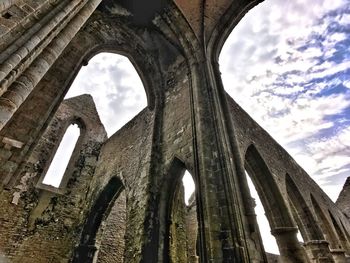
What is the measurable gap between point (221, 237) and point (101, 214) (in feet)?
16.2

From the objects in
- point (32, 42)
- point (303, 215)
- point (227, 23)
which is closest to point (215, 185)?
point (32, 42)

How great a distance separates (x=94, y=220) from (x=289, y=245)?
228 inches

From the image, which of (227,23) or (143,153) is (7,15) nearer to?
(143,153)

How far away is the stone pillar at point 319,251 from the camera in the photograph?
7039mm

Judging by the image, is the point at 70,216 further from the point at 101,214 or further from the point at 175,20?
the point at 175,20

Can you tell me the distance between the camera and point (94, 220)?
6703mm

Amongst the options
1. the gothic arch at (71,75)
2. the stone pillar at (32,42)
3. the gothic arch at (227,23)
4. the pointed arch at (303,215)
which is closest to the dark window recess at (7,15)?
the stone pillar at (32,42)

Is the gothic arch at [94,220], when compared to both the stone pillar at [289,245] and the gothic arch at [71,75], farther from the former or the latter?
the stone pillar at [289,245]

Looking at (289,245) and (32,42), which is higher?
(32,42)

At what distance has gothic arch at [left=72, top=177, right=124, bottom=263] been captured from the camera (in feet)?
20.1

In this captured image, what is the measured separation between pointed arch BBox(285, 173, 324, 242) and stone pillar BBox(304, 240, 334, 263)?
0.65 feet

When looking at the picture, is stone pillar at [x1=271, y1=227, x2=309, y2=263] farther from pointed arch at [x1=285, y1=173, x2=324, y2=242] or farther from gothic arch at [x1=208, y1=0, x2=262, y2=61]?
gothic arch at [x1=208, y1=0, x2=262, y2=61]

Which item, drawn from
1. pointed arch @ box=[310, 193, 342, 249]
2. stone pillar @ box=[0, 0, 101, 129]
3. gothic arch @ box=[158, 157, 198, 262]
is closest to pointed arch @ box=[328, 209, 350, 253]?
pointed arch @ box=[310, 193, 342, 249]

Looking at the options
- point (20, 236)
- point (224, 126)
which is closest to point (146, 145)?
point (224, 126)
